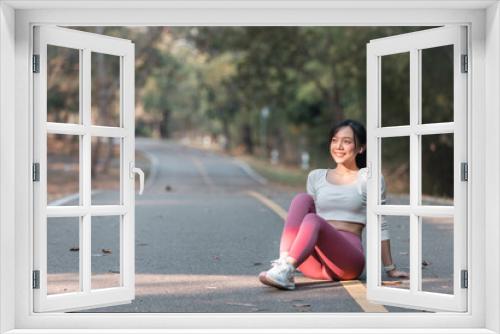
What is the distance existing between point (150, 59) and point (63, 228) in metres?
22.4

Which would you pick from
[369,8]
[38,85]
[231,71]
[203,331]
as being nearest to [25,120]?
[38,85]

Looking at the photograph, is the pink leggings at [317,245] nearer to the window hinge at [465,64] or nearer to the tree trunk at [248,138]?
the window hinge at [465,64]

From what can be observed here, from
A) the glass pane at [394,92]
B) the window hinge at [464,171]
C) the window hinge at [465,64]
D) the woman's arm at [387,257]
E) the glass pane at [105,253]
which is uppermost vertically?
the glass pane at [394,92]

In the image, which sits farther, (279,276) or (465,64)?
(279,276)

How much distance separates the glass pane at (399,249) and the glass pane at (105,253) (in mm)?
2324

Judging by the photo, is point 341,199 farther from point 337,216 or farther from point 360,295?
point 360,295

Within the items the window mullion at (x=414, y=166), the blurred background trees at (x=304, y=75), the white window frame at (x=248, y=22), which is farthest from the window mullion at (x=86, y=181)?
the blurred background trees at (x=304, y=75)

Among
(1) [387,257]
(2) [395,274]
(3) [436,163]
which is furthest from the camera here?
(3) [436,163]

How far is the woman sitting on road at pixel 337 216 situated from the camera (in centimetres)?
717

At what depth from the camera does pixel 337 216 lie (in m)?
7.64

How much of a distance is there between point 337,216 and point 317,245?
40 cm

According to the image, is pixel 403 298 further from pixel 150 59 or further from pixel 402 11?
pixel 150 59

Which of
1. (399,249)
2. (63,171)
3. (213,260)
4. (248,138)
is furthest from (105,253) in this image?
(248,138)

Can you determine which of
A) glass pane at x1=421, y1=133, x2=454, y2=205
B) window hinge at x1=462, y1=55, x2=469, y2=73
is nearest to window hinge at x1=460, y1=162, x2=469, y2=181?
window hinge at x1=462, y1=55, x2=469, y2=73
